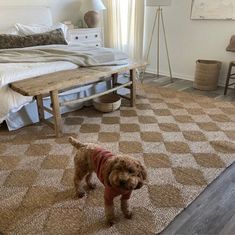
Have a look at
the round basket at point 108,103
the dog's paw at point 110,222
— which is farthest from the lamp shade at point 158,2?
the dog's paw at point 110,222

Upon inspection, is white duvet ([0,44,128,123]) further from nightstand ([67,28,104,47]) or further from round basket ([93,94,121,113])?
nightstand ([67,28,104,47])

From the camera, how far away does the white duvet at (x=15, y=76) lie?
2.39 meters

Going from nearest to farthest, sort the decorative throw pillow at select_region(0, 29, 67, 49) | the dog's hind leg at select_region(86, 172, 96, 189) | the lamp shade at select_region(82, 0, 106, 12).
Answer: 1. the dog's hind leg at select_region(86, 172, 96, 189)
2. the decorative throw pillow at select_region(0, 29, 67, 49)
3. the lamp shade at select_region(82, 0, 106, 12)

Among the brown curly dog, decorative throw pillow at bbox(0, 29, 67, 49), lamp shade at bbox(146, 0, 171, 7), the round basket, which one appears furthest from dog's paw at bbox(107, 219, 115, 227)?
lamp shade at bbox(146, 0, 171, 7)

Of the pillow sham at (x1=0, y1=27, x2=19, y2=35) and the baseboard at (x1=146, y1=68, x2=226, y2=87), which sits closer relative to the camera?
the pillow sham at (x1=0, y1=27, x2=19, y2=35)

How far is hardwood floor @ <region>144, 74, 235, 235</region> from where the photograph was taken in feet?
4.91

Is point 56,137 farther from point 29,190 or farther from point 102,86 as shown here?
point 102,86

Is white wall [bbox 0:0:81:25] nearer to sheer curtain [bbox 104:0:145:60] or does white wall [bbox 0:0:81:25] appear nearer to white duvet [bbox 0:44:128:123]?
sheer curtain [bbox 104:0:145:60]

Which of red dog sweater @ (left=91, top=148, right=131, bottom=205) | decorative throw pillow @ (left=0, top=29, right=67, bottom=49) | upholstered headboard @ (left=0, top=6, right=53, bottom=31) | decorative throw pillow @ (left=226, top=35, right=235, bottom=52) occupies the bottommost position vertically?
red dog sweater @ (left=91, top=148, right=131, bottom=205)

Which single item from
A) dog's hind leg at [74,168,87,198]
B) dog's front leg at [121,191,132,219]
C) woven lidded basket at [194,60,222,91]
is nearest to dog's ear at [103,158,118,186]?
dog's front leg at [121,191,132,219]

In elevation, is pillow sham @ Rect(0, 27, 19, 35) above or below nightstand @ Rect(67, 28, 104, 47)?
above

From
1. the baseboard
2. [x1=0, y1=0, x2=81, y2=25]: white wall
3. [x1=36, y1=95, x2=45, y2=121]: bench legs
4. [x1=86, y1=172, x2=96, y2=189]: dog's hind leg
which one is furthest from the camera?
[x1=0, y1=0, x2=81, y2=25]: white wall

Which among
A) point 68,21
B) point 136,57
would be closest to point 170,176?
A: point 136,57

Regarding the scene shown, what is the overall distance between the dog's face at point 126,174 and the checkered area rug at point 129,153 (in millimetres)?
392
